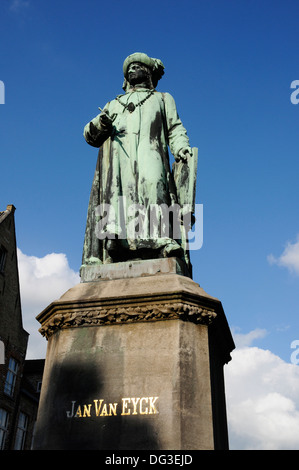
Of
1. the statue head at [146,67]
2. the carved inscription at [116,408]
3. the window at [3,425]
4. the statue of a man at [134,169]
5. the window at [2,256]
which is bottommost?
the carved inscription at [116,408]

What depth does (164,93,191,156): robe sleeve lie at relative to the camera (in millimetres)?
7570

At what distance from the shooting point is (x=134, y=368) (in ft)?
16.9

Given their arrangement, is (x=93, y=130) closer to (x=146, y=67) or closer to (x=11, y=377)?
(x=146, y=67)

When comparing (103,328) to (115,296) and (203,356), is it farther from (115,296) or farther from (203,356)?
(203,356)

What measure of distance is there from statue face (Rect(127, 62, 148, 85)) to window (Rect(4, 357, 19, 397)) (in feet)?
75.5

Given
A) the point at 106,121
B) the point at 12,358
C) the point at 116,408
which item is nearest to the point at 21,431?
the point at 12,358

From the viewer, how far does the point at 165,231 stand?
21.7 feet

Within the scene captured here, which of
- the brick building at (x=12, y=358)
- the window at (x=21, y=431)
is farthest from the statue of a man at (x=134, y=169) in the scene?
the window at (x=21, y=431)

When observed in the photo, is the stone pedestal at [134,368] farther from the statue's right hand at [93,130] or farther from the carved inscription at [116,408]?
the statue's right hand at [93,130]

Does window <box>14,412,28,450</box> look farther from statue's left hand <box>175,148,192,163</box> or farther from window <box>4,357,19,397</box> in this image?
statue's left hand <box>175,148,192,163</box>

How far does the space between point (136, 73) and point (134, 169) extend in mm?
2086

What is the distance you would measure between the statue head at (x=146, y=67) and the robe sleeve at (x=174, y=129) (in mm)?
550

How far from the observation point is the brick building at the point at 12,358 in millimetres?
26938

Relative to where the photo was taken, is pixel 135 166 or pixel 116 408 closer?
pixel 116 408
